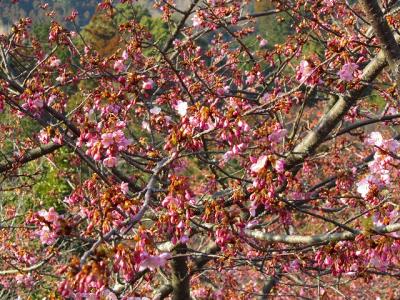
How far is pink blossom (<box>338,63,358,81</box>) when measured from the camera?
10.2 ft

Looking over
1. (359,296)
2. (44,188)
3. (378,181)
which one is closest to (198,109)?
(378,181)

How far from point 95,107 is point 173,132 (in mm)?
1717

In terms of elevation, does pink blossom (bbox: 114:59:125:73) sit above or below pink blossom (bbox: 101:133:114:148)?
above

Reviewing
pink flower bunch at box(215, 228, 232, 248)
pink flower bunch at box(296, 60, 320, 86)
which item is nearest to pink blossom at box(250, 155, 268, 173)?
pink flower bunch at box(215, 228, 232, 248)

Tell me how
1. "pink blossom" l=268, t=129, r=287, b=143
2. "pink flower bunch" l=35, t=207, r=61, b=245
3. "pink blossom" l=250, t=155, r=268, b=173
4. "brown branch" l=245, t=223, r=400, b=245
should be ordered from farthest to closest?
"pink blossom" l=268, t=129, r=287, b=143 < "pink blossom" l=250, t=155, r=268, b=173 < "brown branch" l=245, t=223, r=400, b=245 < "pink flower bunch" l=35, t=207, r=61, b=245

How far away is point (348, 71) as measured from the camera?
124 inches

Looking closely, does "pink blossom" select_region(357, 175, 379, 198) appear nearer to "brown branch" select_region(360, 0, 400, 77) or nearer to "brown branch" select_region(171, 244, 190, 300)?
"brown branch" select_region(360, 0, 400, 77)

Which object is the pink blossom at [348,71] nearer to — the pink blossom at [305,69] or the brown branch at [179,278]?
the pink blossom at [305,69]

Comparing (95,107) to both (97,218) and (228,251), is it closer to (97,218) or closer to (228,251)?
(228,251)

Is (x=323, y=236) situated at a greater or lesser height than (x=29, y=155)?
lesser

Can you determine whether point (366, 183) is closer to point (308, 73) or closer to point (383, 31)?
point (308, 73)

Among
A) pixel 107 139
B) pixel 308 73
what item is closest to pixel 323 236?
pixel 308 73

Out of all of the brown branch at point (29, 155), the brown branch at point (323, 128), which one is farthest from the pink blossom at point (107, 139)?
the brown branch at point (29, 155)

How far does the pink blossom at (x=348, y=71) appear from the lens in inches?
122
